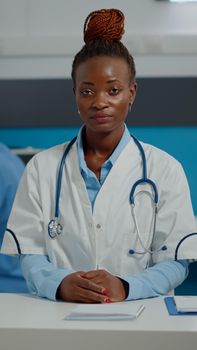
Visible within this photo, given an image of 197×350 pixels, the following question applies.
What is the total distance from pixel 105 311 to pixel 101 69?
1.79ft

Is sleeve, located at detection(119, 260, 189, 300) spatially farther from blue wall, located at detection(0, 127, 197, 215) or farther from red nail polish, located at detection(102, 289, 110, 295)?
blue wall, located at detection(0, 127, 197, 215)

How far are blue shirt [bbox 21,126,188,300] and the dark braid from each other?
7.9 inches

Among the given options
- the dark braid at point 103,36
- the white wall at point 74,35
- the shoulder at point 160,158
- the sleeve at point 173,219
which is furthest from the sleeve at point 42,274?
the white wall at point 74,35

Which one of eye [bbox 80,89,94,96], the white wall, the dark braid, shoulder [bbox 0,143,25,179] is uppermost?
the white wall

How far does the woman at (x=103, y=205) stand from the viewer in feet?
4.91

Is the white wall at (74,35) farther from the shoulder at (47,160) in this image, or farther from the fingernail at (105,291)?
the fingernail at (105,291)

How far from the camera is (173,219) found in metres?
1.49

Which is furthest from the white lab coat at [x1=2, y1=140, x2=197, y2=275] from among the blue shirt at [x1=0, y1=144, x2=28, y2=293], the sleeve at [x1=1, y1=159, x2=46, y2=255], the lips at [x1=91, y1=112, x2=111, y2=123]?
the blue shirt at [x1=0, y1=144, x2=28, y2=293]

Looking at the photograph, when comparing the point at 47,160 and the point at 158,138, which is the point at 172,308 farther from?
the point at 158,138

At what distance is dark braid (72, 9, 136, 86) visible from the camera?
1538mm

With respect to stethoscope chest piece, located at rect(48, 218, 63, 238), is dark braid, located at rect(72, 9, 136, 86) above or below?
above

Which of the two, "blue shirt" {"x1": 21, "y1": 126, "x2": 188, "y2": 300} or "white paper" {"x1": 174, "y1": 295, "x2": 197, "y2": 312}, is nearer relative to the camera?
"white paper" {"x1": 174, "y1": 295, "x2": 197, "y2": 312}

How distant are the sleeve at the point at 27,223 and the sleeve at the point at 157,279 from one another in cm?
22

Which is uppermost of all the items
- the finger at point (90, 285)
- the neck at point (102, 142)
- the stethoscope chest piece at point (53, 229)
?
the neck at point (102, 142)
